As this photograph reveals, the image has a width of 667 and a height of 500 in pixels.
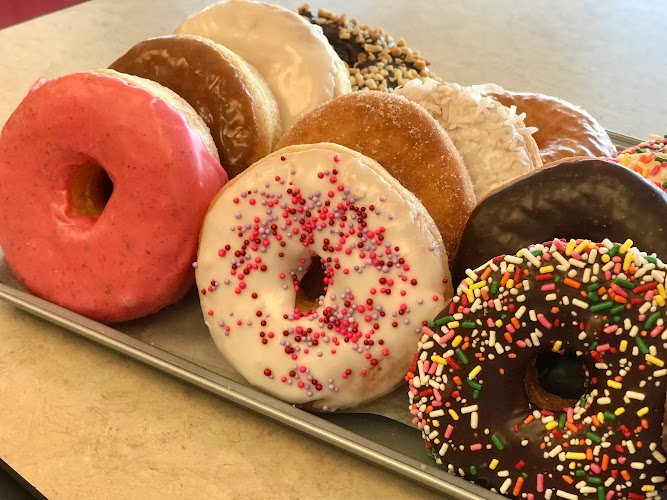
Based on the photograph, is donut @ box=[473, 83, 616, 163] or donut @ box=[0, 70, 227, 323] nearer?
donut @ box=[0, 70, 227, 323]

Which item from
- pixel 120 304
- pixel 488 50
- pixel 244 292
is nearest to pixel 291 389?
pixel 244 292

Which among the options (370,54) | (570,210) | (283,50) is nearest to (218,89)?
(283,50)

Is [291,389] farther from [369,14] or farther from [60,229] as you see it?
[369,14]

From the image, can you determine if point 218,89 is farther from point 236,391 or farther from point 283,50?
point 236,391

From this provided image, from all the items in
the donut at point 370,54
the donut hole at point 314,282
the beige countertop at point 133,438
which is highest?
the donut at point 370,54

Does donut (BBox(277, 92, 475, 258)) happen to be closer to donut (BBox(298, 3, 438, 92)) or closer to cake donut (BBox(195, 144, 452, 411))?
cake donut (BBox(195, 144, 452, 411))

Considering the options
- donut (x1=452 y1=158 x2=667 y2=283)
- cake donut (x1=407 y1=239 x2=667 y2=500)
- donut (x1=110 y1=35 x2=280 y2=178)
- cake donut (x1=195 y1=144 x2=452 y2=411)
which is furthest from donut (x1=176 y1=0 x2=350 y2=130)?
→ cake donut (x1=407 y1=239 x2=667 y2=500)

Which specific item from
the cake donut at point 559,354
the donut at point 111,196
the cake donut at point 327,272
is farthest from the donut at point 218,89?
the cake donut at point 559,354

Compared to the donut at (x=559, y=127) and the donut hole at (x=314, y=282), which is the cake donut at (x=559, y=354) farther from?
the donut at (x=559, y=127)
